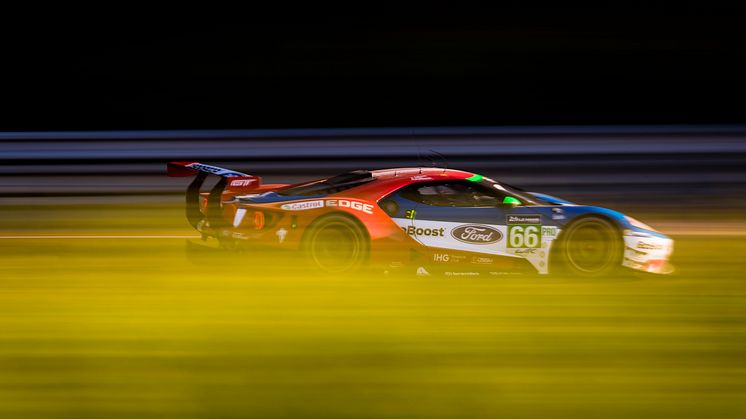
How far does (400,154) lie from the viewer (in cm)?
1252

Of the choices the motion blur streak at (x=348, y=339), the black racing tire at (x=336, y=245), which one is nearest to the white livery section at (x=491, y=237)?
the motion blur streak at (x=348, y=339)

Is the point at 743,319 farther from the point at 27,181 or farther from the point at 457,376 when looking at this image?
the point at 27,181

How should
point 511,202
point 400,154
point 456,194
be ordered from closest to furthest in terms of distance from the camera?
point 511,202
point 456,194
point 400,154

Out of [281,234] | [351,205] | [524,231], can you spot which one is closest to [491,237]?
[524,231]

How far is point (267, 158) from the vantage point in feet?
41.0

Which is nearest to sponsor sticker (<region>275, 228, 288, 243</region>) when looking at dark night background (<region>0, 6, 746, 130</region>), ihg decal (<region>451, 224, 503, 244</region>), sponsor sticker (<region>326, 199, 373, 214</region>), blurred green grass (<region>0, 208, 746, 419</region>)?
blurred green grass (<region>0, 208, 746, 419</region>)

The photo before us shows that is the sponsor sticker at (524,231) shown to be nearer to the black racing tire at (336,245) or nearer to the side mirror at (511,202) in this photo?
the side mirror at (511,202)

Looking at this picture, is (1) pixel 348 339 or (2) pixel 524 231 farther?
(2) pixel 524 231

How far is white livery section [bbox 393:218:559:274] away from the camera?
6.92 m

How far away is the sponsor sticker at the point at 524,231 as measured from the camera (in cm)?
698

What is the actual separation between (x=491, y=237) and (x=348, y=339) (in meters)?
2.17

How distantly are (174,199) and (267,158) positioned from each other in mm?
1844

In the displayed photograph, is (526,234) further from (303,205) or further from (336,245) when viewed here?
(303,205)

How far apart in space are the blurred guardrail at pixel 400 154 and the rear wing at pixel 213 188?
4118 millimetres
